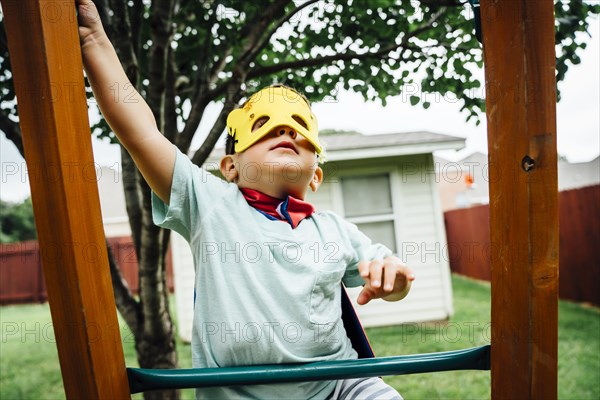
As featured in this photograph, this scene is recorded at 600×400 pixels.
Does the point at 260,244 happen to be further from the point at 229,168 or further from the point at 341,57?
the point at 341,57

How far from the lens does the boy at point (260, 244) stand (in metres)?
1.30

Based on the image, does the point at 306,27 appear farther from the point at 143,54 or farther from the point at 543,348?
the point at 543,348

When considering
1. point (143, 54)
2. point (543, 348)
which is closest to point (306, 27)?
point (143, 54)

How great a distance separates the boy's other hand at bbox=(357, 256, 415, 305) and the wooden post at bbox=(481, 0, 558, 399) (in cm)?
27

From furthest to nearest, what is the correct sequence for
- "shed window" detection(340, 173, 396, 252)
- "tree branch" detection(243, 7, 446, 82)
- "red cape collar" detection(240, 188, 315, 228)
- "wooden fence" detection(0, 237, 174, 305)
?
"wooden fence" detection(0, 237, 174, 305)
"shed window" detection(340, 173, 396, 252)
"tree branch" detection(243, 7, 446, 82)
"red cape collar" detection(240, 188, 315, 228)

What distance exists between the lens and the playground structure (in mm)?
1024

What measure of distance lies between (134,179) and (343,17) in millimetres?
1693

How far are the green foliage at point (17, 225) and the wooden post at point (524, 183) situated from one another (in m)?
28.1

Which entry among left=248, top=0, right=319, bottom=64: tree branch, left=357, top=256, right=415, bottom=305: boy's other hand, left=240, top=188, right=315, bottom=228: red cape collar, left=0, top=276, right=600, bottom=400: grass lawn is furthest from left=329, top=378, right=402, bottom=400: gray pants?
left=0, top=276, right=600, bottom=400: grass lawn

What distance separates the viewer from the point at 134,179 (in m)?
3.05

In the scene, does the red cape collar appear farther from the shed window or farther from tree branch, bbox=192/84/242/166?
the shed window

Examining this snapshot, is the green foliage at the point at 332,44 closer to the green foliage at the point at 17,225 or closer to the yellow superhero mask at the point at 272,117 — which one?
the yellow superhero mask at the point at 272,117

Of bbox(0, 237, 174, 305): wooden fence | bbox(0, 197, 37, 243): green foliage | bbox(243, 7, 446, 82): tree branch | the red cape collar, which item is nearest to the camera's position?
the red cape collar

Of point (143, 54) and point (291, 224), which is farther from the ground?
point (143, 54)
